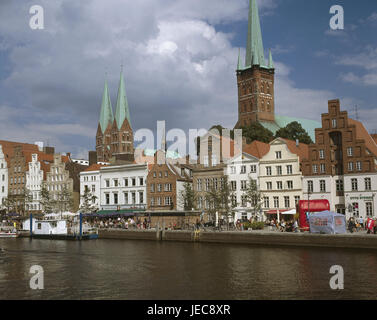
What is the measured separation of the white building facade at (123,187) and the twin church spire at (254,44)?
8422cm

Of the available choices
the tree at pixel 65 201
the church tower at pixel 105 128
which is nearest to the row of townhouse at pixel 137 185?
the tree at pixel 65 201

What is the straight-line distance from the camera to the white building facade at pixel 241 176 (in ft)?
242

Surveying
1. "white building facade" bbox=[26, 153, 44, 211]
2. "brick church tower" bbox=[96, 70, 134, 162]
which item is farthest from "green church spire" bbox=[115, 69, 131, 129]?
"white building facade" bbox=[26, 153, 44, 211]

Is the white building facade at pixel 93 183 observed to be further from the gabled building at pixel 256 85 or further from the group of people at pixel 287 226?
the gabled building at pixel 256 85

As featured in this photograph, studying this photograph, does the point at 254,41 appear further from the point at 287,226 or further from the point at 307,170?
the point at 287,226

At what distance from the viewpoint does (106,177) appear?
92250 mm

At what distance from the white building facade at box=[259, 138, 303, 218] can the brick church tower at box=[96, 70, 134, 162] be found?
115 metres

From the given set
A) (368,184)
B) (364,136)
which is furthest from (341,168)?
(364,136)

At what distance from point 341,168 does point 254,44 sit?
98.3 m

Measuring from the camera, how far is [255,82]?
162m

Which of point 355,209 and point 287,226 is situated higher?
point 355,209

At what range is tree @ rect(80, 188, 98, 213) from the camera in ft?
278

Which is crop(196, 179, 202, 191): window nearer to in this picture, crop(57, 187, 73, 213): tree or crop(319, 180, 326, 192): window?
crop(319, 180, 326, 192): window
